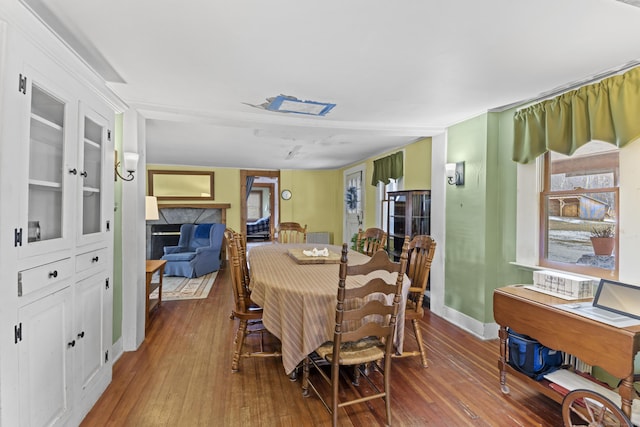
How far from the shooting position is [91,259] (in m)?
2.05

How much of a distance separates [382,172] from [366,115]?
2.26m

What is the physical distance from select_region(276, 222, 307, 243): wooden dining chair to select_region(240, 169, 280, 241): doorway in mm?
2921

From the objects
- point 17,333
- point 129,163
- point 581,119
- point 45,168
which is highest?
point 581,119

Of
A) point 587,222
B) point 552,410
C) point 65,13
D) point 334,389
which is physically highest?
point 65,13

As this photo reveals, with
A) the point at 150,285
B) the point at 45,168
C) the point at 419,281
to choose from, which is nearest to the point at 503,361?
the point at 419,281

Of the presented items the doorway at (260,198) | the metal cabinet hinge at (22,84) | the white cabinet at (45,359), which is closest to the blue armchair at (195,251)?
the doorway at (260,198)

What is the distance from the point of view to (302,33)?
1764mm

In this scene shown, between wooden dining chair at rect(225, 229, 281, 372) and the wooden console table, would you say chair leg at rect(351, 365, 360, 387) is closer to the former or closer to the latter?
wooden dining chair at rect(225, 229, 281, 372)

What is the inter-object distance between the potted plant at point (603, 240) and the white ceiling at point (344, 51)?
1.13 meters

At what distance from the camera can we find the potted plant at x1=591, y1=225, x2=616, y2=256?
2.28m

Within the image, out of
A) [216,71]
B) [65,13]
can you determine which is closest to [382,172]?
[216,71]

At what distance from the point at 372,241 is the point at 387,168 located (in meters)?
2.14

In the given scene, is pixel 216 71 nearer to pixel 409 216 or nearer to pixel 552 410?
pixel 409 216

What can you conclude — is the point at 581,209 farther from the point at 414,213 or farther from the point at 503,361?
the point at 414,213
